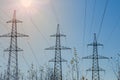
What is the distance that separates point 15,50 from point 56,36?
13.6m

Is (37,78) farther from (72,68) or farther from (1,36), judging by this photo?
(1,36)

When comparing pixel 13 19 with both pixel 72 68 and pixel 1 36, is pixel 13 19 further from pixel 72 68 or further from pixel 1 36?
pixel 72 68

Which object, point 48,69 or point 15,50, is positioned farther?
point 48,69

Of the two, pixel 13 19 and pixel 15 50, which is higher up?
pixel 13 19

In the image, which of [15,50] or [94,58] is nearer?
[15,50]

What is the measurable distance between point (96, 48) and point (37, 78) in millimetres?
86796

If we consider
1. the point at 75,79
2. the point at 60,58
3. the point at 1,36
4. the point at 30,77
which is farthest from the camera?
the point at 30,77

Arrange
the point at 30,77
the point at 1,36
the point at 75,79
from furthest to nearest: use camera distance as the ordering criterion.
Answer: the point at 30,77
the point at 75,79
the point at 1,36

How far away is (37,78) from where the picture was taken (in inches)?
6152

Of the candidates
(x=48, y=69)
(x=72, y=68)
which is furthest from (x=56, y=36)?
(x=48, y=69)

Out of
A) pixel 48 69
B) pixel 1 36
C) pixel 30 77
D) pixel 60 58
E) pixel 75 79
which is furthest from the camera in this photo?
pixel 30 77

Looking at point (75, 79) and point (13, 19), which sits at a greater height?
point (13, 19)

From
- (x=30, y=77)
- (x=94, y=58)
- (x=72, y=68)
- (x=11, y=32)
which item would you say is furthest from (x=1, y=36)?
(x=30, y=77)

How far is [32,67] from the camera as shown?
149750 mm
